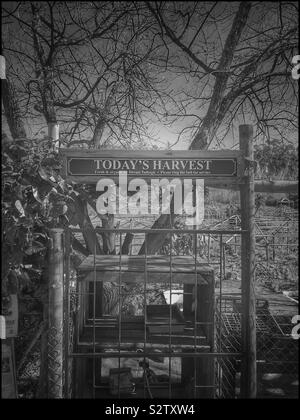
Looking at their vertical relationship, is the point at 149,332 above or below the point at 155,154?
below

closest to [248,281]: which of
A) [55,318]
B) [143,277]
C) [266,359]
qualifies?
[143,277]

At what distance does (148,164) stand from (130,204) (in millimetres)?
1415

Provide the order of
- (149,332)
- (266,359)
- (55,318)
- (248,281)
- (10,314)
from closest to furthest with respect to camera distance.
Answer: (55,318)
(10,314)
(248,281)
(149,332)
(266,359)

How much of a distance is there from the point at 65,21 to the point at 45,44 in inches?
14.7

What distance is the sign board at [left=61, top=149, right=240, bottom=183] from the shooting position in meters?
3.29

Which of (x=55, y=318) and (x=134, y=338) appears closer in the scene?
(x=55, y=318)

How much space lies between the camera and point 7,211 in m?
3.03

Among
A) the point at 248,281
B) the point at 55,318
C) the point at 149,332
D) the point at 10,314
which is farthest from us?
the point at 149,332

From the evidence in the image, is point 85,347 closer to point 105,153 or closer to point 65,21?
point 105,153

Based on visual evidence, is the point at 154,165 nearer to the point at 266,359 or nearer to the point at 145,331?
the point at 145,331

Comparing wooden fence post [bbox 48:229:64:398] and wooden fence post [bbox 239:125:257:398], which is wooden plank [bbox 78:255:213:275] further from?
wooden fence post [bbox 239:125:257:398]

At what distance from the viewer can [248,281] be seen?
10.8 ft

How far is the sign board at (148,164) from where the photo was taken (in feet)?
10.8

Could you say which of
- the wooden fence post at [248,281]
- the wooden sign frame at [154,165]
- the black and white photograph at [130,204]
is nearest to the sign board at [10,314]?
the black and white photograph at [130,204]
